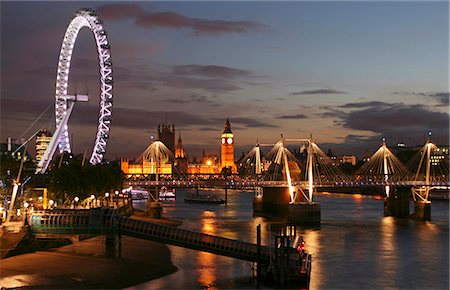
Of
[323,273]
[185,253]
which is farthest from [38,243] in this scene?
[323,273]

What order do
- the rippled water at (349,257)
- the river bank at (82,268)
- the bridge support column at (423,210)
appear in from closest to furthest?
the river bank at (82,268)
the rippled water at (349,257)
the bridge support column at (423,210)

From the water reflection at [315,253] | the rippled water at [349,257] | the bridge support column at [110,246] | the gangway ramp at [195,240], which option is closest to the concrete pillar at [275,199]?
the rippled water at [349,257]

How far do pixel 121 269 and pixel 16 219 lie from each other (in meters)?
9.44

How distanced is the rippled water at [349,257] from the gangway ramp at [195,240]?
1.21m

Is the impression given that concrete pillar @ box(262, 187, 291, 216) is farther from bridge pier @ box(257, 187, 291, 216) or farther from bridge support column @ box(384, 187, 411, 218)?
bridge support column @ box(384, 187, 411, 218)

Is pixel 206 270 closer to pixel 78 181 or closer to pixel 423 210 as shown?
pixel 78 181

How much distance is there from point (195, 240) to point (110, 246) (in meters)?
5.70

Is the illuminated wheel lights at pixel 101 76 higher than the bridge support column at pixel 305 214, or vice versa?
the illuminated wheel lights at pixel 101 76

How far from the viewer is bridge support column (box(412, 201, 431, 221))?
85.5 metres

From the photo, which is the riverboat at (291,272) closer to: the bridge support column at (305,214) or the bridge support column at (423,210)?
the bridge support column at (305,214)

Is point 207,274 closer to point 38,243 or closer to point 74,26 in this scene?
point 38,243

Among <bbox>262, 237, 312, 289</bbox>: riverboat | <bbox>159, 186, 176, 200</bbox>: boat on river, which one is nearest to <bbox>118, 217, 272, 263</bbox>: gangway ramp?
<bbox>262, 237, 312, 289</bbox>: riverboat

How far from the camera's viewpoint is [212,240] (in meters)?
42.7

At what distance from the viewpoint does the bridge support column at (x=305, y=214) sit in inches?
3029
